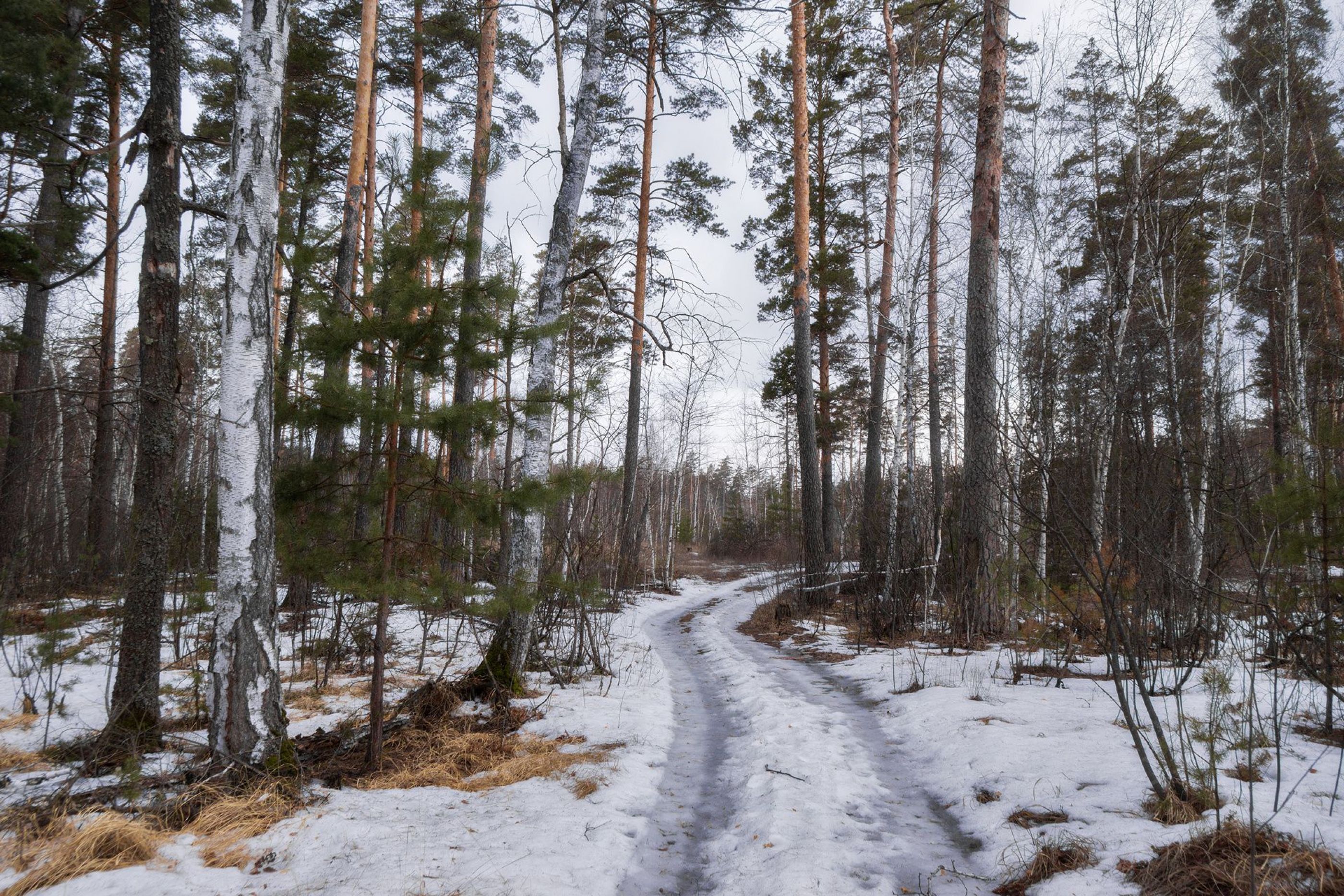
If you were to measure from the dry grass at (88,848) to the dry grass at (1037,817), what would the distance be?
3.78m

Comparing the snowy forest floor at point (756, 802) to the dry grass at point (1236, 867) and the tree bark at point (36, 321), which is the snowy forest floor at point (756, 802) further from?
the tree bark at point (36, 321)

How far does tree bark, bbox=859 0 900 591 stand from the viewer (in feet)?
31.8

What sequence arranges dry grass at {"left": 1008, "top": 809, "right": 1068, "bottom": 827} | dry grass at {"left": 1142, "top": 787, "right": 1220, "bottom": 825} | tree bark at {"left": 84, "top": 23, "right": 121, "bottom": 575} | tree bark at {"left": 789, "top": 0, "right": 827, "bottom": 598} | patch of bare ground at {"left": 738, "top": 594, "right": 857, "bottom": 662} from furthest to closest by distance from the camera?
tree bark at {"left": 789, "top": 0, "right": 827, "bottom": 598}
tree bark at {"left": 84, "top": 23, "right": 121, "bottom": 575}
patch of bare ground at {"left": 738, "top": 594, "right": 857, "bottom": 662}
dry grass at {"left": 1008, "top": 809, "right": 1068, "bottom": 827}
dry grass at {"left": 1142, "top": 787, "right": 1220, "bottom": 825}

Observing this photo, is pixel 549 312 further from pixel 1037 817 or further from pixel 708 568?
pixel 708 568

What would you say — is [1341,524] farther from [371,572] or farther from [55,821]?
[55,821]

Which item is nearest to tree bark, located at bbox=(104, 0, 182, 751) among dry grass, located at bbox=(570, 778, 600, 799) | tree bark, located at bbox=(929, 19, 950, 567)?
dry grass, located at bbox=(570, 778, 600, 799)

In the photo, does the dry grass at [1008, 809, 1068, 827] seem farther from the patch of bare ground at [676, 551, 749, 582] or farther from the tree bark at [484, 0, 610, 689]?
the patch of bare ground at [676, 551, 749, 582]

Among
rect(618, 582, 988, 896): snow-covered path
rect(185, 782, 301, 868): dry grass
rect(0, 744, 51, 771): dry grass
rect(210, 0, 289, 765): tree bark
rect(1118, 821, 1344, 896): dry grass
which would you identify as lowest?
rect(618, 582, 988, 896): snow-covered path

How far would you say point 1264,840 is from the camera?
230cm

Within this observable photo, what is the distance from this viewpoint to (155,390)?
3799 millimetres

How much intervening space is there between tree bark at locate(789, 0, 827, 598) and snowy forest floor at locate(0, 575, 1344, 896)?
5200mm

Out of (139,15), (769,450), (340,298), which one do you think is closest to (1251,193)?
(340,298)

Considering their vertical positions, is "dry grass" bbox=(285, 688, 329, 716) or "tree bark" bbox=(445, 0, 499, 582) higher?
"tree bark" bbox=(445, 0, 499, 582)

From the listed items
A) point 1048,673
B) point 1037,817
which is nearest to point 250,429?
point 1037,817
